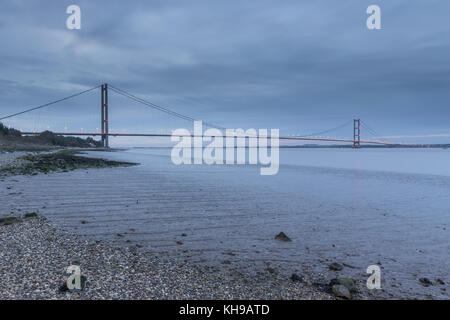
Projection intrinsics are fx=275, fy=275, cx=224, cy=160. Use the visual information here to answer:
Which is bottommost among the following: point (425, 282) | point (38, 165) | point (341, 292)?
point (425, 282)

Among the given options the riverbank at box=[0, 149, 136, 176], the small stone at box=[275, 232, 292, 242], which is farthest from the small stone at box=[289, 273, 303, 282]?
the riverbank at box=[0, 149, 136, 176]

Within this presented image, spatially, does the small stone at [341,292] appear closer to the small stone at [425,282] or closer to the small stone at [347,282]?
the small stone at [347,282]

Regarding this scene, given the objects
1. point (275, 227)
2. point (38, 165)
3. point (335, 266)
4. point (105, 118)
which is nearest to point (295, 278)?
point (335, 266)

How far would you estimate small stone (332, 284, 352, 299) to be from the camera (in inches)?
109

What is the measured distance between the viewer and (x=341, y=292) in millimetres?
2789

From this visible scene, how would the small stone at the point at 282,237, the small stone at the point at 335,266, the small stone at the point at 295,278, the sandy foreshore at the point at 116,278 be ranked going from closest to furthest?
the sandy foreshore at the point at 116,278
the small stone at the point at 295,278
the small stone at the point at 335,266
the small stone at the point at 282,237

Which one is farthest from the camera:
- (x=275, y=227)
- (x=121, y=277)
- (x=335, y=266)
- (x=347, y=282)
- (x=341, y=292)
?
(x=275, y=227)

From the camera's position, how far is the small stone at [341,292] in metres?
2.77

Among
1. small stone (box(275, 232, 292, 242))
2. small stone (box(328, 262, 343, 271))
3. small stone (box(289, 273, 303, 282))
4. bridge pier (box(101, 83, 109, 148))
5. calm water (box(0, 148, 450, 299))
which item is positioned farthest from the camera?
bridge pier (box(101, 83, 109, 148))

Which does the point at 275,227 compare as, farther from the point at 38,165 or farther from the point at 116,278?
the point at 38,165

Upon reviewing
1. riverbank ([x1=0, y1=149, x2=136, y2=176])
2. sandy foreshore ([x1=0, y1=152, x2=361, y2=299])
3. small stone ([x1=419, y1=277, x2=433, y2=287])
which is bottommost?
small stone ([x1=419, y1=277, x2=433, y2=287])

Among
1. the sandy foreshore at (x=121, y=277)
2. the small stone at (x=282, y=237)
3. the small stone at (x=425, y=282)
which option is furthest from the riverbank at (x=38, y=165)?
the small stone at (x=425, y=282)

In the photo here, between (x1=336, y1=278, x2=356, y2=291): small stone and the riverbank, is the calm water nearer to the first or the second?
(x1=336, y1=278, x2=356, y2=291): small stone
